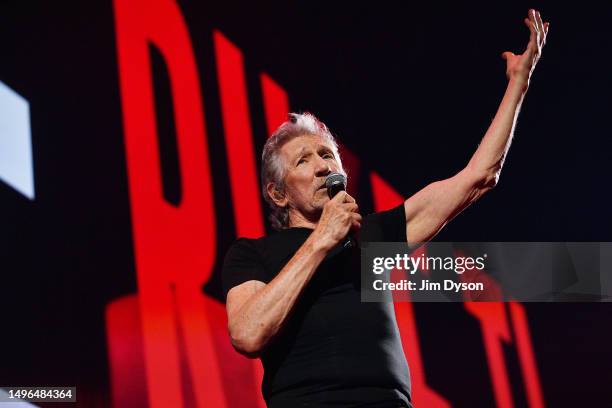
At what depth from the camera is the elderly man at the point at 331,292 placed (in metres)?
1.26

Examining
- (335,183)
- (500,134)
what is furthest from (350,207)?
(500,134)

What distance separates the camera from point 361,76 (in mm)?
2896

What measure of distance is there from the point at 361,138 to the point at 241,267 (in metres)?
1.50

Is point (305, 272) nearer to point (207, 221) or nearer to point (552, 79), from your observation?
point (207, 221)

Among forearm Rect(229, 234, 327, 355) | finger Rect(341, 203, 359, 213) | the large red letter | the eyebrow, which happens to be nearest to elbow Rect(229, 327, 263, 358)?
forearm Rect(229, 234, 327, 355)

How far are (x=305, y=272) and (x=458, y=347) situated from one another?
154cm

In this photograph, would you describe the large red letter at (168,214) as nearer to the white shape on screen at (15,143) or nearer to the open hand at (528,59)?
the white shape on screen at (15,143)

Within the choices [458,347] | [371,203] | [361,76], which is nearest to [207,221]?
[371,203]

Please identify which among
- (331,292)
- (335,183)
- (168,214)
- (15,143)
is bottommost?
(331,292)

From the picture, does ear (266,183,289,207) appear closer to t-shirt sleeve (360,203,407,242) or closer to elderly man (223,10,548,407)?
elderly man (223,10,548,407)

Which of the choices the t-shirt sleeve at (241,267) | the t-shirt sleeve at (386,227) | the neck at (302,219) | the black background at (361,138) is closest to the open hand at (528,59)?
the t-shirt sleeve at (386,227)

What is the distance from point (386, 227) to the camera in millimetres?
1452

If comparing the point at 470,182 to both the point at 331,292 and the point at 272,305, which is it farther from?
the point at 272,305

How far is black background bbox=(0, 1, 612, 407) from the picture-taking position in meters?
2.60
